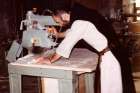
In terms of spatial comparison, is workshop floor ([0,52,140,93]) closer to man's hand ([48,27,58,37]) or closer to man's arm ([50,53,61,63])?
man's hand ([48,27,58,37])

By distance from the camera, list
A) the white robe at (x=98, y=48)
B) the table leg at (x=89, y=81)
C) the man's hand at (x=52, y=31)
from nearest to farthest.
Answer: the white robe at (x=98, y=48) < the man's hand at (x=52, y=31) < the table leg at (x=89, y=81)

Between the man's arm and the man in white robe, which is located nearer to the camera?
the man in white robe

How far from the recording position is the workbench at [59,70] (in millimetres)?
2824

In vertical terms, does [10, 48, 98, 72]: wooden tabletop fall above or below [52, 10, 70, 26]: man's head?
below

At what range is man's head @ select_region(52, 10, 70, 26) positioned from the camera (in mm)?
3040

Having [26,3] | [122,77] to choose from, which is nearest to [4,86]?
[26,3]

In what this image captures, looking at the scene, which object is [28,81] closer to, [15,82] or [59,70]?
[15,82]

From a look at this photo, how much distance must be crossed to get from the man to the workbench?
11 cm

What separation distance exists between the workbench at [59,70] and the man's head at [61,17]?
1.23ft

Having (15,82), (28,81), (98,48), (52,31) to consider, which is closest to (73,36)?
(98,48)

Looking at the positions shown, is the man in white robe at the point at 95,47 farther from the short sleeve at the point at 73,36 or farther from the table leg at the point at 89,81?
the table leg at the point at 89,81

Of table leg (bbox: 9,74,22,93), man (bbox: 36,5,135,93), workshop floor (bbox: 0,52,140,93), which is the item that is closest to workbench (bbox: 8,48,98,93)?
table leg (bbox: 9,74,22,93)

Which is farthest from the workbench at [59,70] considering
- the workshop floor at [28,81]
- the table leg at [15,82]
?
the workshop floor at [28,81]

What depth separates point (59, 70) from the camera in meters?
2.86
